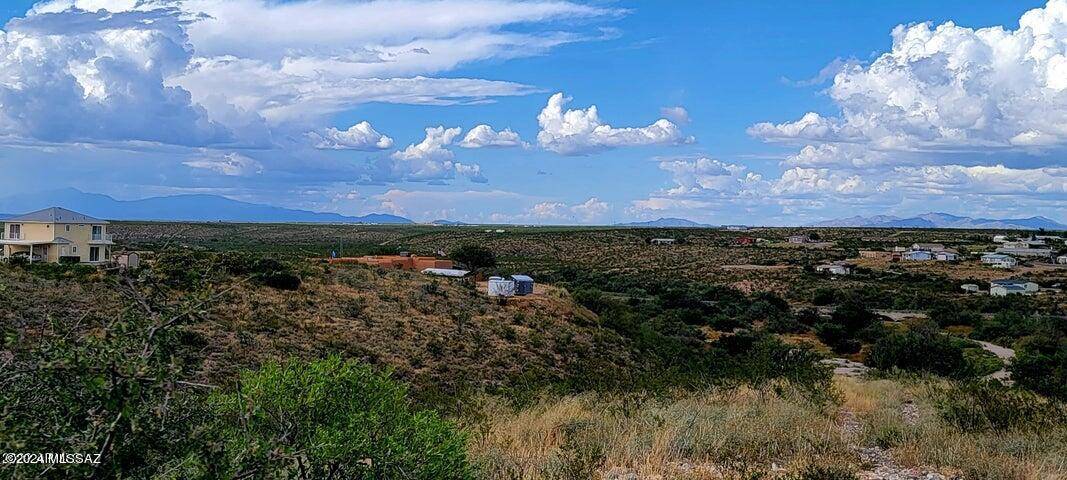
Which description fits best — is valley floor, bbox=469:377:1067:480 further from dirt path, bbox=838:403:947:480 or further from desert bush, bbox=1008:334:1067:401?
desert bush, bbox=1008:334:1067:401

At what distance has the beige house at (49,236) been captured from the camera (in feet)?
115

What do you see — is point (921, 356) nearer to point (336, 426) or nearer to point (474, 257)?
point (336, 426)

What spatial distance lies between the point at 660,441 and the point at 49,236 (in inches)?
1420

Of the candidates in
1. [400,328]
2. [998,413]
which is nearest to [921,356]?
[400,328]

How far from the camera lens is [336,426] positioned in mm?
4129

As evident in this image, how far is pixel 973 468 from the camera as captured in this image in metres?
6.76

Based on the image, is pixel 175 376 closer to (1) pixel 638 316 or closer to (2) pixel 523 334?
(2) pixel 523 334

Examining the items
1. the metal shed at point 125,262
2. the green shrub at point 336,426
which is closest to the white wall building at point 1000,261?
the green shrub at point 336,426

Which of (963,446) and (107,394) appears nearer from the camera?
(107,394)

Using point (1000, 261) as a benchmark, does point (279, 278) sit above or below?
above

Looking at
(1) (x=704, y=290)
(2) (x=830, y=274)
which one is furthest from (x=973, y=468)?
(2) (x=830, y=274)

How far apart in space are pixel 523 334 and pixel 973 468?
2315 centimetres

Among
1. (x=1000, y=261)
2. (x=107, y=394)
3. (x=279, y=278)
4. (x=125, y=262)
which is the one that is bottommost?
(x=1000, y=261)

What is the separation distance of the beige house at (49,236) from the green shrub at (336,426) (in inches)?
1386
